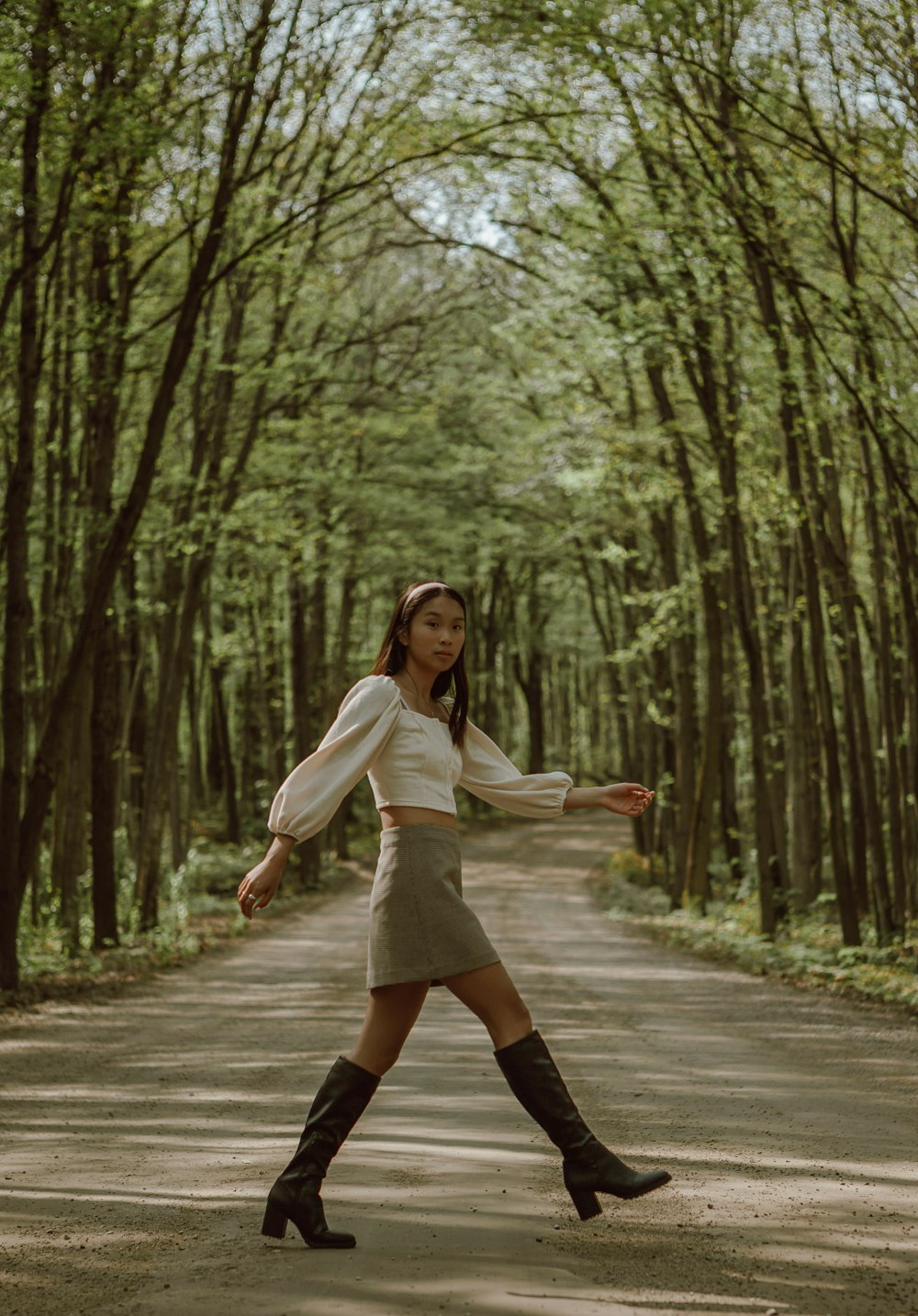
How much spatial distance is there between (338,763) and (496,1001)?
0.87 m

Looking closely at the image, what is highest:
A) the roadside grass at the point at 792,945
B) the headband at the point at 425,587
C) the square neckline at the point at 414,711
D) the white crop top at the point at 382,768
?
the headband at the point at 425,587

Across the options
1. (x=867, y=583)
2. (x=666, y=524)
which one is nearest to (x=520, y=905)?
(x=666, y=524)

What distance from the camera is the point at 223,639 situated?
3020 cm

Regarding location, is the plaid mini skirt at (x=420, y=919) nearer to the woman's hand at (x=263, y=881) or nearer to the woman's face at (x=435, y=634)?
the woman's hand at (x=263, y=881)

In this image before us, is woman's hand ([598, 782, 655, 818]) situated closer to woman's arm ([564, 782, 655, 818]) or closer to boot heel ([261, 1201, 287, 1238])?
woman's arm ([564, 782, 655, 818])

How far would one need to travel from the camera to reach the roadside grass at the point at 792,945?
11930mm

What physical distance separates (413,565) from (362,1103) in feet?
83.9

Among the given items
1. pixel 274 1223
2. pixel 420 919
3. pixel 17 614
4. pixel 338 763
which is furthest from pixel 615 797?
pixel 17 614

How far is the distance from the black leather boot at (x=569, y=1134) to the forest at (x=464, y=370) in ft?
27.3

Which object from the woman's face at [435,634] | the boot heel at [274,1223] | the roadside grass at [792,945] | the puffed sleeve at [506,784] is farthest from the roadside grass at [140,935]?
the woman's face at [435,634]

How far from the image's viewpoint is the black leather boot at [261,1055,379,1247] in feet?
12.7

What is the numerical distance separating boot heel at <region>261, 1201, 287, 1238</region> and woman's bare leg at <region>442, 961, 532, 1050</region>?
31.3 inches

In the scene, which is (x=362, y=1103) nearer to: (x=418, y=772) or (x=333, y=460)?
(x=418, y=772)

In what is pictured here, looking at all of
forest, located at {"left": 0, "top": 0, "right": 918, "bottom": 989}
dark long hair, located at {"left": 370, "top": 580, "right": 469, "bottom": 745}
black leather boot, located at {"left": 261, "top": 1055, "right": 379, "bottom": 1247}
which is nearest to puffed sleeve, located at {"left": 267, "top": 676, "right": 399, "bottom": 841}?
dark long hair, located at {"left": 370, "top": 580, "right": 469, "bottom": 745}
